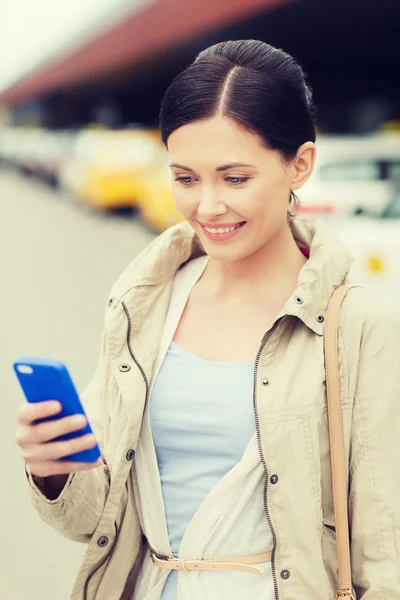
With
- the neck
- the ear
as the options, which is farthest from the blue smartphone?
the ear

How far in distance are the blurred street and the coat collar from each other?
77.1 inches

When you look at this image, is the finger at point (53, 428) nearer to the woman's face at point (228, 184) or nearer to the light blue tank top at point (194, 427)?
the light blue tank top at point (194, 427)

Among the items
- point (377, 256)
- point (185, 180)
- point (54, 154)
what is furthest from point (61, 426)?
point (54, 154)

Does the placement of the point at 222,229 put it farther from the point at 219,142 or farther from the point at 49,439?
the point at 49,439

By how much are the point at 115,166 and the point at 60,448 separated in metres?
13.2

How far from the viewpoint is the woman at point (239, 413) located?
1.58 meters

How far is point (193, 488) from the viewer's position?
1.69 metres

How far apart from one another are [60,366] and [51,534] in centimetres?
270

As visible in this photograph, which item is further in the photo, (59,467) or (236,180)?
(236,180)

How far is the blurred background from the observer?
5.36 meters

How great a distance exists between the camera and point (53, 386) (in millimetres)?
1420

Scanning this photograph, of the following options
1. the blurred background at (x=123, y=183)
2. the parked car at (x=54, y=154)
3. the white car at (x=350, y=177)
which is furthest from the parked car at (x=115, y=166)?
the white car at (x=350, y=177)

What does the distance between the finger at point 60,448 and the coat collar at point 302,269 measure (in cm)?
46

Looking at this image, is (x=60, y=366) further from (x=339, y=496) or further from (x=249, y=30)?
(x=249, y=30)
